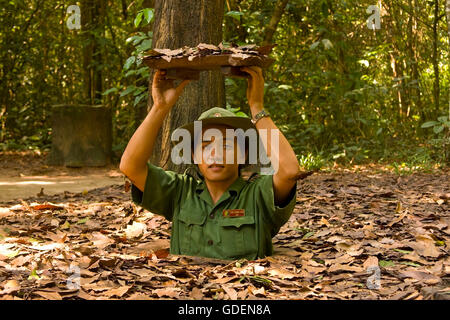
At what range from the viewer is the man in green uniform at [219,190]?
2889 mm

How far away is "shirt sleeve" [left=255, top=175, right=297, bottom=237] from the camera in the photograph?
9.51ft

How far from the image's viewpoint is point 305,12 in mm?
9508

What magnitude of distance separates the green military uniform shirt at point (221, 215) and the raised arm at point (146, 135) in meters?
0.09

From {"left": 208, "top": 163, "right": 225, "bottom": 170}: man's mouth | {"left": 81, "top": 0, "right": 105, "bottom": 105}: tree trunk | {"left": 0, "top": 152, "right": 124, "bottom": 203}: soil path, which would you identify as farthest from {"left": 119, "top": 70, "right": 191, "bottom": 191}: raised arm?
{"left": 81, "top": 0, "right": 105, "bottom": 105}: tree trunk

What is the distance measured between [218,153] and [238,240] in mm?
478

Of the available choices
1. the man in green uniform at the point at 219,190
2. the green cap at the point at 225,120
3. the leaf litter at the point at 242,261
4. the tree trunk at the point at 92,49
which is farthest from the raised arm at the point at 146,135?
the tree trunk at the point at 92,49

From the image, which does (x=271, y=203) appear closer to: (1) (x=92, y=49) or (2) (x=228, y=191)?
(2) (x=228, y=191)

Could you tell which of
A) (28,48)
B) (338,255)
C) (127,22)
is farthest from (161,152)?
(28,48)

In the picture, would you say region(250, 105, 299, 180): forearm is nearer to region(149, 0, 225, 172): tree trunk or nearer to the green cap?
the green cap

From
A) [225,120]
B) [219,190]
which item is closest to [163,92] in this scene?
[225,120]

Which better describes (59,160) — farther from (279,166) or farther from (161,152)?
(279,166)

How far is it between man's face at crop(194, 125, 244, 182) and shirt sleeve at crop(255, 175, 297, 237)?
0.62ft

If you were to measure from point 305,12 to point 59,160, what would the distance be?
4.84 meters

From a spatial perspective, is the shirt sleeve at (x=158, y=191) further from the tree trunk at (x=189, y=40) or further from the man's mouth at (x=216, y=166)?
the tree trunk at (x=189, y=40)
